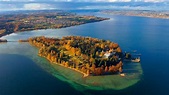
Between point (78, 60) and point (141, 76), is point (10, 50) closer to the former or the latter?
point (78, 60)

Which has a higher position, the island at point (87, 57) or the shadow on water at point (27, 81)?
the island at point (87, 57)

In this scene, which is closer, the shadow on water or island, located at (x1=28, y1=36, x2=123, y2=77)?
the shadow on water

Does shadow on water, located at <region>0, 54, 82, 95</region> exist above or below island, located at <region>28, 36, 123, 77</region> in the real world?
below

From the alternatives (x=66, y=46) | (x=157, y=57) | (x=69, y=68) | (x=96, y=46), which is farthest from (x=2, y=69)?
(x=157, y=57)

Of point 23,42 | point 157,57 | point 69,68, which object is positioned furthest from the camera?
point 23,42

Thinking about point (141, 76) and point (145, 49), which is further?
point (145, 49)

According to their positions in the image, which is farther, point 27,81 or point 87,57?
point 87,57

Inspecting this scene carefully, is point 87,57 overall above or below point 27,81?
above

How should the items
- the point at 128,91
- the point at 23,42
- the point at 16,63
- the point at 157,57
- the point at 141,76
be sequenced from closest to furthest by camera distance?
1. the point at 128,91
2. the point at 141,76
3. the point at 16,63
4. the point at 157,57
5. the point at 23,42
